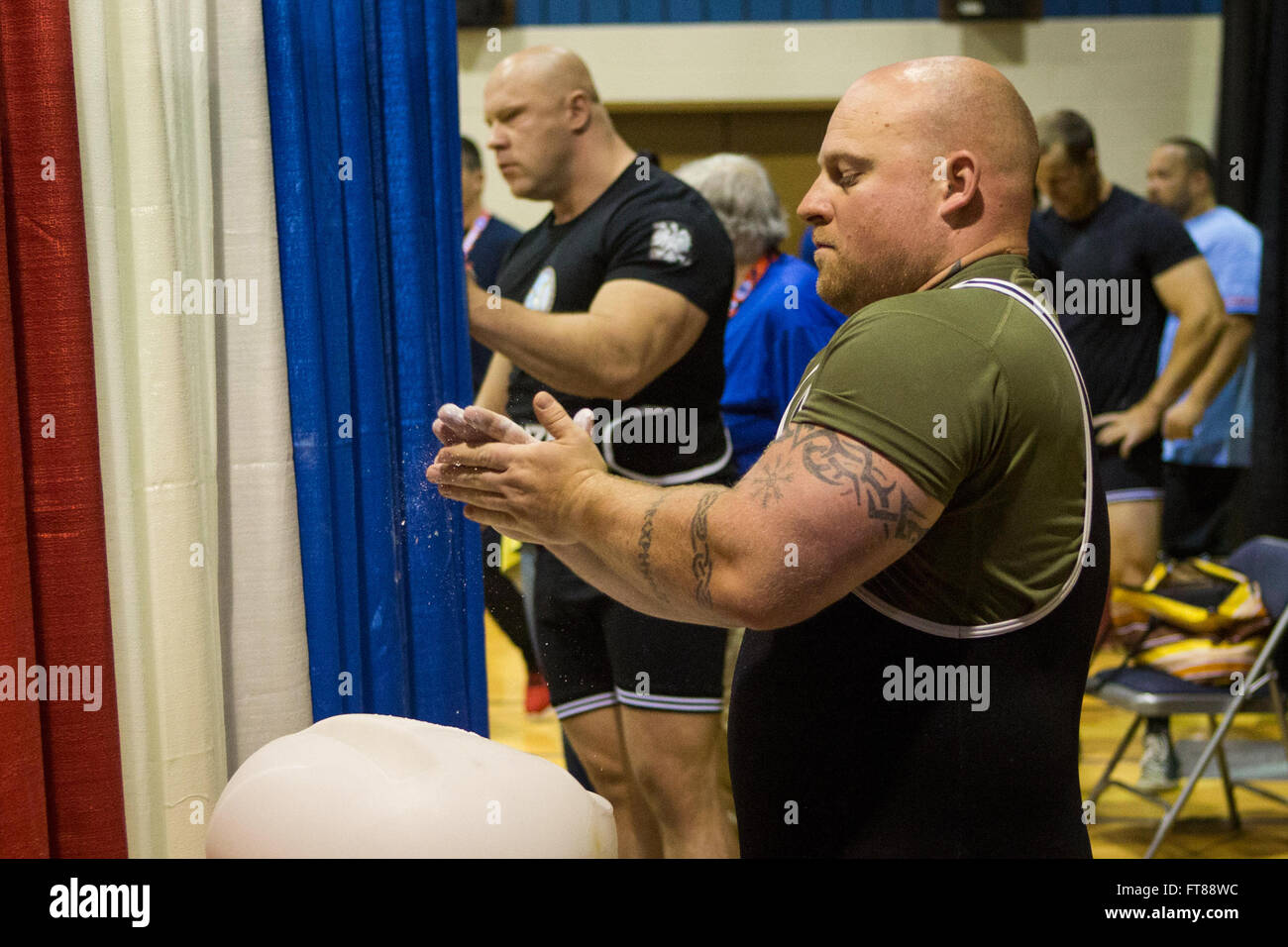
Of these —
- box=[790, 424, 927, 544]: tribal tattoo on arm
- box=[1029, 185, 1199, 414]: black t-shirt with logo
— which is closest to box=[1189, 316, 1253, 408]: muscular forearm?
box=[1029, 185, 1199, 414]: black t-shirt with logo

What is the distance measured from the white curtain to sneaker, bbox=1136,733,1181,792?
2.39 m

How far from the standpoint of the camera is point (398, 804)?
106cm

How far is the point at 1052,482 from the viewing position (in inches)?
42.0

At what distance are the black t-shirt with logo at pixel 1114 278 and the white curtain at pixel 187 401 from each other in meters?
2.19

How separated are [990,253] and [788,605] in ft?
1.32

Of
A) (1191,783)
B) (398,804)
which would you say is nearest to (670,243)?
(398,804)

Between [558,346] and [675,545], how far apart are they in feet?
2.67

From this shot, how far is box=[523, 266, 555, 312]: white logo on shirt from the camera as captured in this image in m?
2.02

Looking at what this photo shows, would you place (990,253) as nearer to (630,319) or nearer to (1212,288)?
(630,319)

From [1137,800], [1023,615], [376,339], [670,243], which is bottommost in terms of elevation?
[1137,800]

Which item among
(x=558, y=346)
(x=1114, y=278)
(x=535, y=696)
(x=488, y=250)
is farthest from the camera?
(x=488, y=250)

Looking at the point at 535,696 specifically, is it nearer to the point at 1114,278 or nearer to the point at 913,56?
the point at 1114,278

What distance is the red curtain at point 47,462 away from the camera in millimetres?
1243
